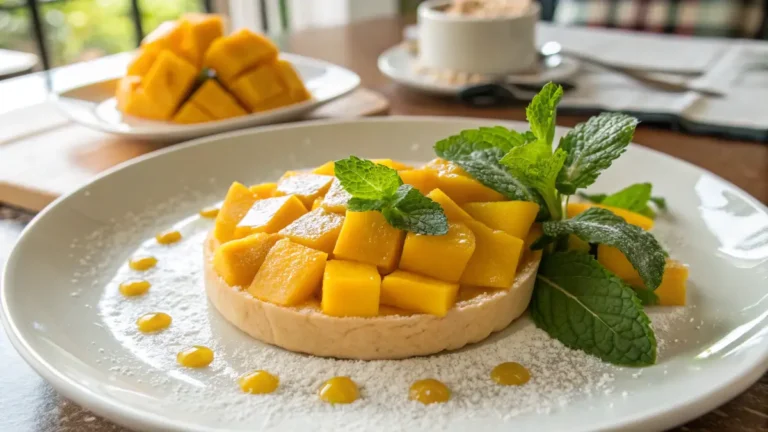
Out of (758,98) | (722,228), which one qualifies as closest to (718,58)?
(758,98)

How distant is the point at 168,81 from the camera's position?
2225 millimetres

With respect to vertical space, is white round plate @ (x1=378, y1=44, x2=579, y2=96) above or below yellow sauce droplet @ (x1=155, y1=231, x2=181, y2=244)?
above

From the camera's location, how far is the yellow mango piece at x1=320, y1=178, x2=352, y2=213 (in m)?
1.27

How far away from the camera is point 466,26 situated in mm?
2518

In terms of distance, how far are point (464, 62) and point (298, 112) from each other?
0.70 m

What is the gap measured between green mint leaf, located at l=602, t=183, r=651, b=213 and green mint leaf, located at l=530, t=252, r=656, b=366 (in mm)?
340

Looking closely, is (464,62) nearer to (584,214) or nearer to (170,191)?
(170,191)

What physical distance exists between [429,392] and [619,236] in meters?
0.41

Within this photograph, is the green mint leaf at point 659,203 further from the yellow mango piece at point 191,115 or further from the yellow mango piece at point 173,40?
the yellow mango piece at point 173,40

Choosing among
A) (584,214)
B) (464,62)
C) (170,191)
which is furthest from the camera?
(464,62)

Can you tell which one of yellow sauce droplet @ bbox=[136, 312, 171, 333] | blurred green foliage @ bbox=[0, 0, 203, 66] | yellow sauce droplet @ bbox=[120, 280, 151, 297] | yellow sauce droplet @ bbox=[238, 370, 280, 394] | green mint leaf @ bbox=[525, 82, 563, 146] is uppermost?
green mint leaf @ bbox=[525, 82, 563, 146]

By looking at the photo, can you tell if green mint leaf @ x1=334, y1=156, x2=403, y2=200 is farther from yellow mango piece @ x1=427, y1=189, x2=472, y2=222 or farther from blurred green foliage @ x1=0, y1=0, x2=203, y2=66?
blurred green foliage @ x1=0, y1=0, x2=203, y2=66

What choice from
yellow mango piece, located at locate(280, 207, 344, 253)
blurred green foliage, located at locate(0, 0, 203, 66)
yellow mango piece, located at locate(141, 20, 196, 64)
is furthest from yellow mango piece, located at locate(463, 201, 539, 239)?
blurred green foliage, located at locate(0, 0, 203, 66)

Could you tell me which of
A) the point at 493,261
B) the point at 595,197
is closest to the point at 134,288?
the point at 493,261
